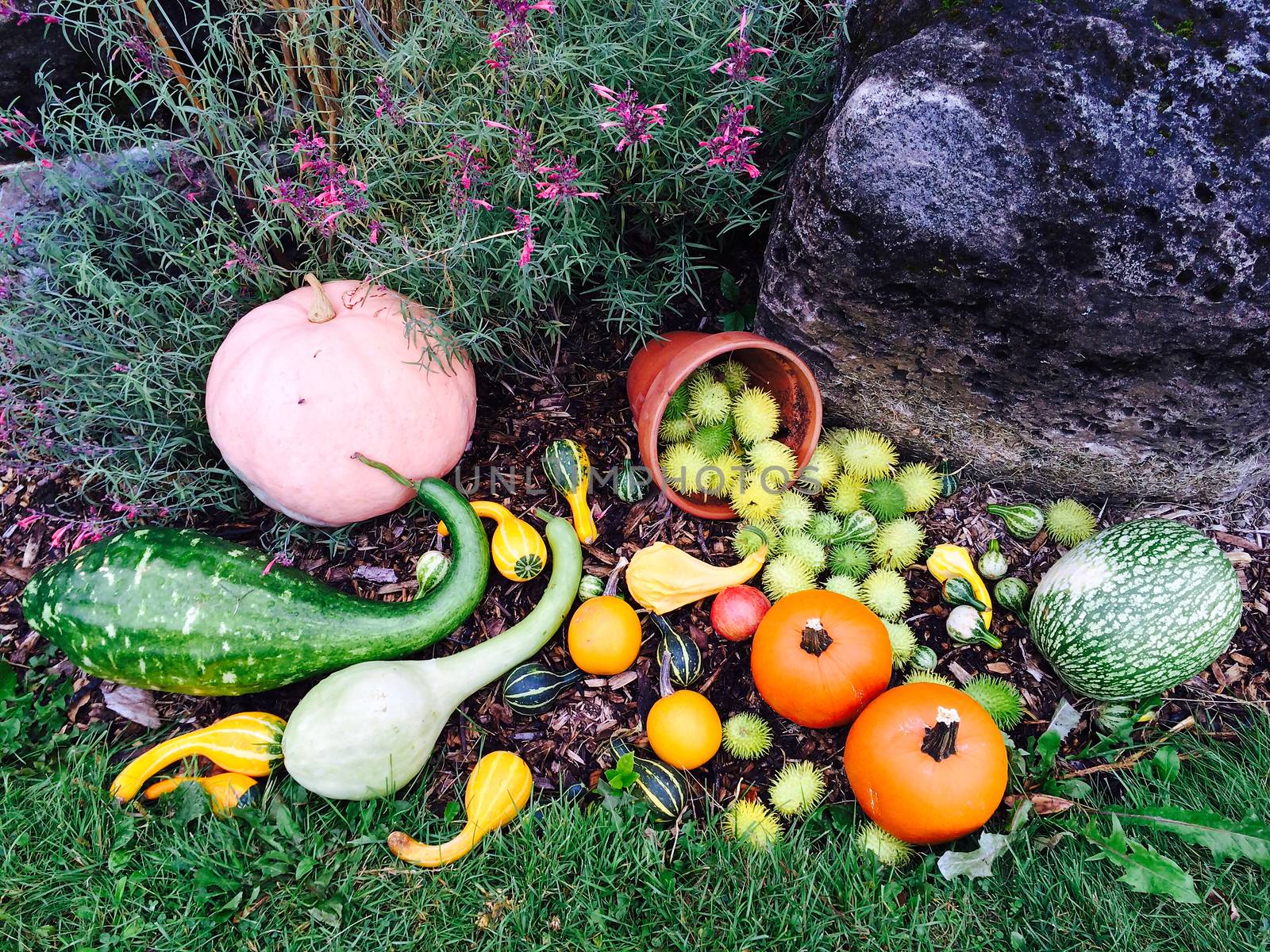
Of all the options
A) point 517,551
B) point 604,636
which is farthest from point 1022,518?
point 517,551

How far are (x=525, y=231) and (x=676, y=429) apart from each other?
3.01ft

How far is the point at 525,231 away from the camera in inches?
92.0

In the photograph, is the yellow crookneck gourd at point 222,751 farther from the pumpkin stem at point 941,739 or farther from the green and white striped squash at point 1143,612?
the green and white striped squash at point 1143,612

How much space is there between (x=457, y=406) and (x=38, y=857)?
6.12 feet

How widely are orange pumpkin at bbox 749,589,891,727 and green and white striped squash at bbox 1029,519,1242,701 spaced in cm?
58

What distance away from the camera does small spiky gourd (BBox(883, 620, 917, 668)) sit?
270 centimetres

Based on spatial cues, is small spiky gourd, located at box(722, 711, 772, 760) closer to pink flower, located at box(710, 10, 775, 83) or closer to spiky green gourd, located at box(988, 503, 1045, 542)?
spiky green gourd, located at box(988, 503, 1045, 542)

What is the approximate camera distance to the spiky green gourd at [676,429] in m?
2.93

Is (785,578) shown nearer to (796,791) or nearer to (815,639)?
(815,639)

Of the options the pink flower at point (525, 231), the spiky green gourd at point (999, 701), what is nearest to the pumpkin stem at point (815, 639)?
the spiky green gourd at point (999, 701)

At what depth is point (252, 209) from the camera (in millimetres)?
2861

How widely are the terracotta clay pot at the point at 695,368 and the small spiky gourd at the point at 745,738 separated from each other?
0.70 metres

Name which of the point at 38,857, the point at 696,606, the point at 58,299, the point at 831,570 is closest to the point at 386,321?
the point at 58,299

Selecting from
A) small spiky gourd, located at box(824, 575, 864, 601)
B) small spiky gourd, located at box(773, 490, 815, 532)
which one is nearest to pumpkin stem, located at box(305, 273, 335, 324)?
small spiky gourd, located at box(773, 490, 815, 532)
